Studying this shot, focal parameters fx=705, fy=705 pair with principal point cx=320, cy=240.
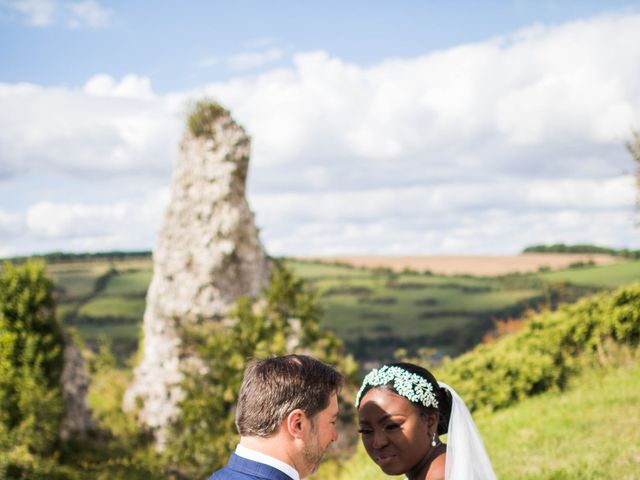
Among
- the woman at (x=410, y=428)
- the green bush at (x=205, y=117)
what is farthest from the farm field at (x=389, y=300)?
the woman at (x=410, y=428)

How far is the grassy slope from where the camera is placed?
25.0ft

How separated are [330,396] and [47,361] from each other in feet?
38.6

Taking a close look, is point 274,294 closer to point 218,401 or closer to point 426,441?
point 218,401

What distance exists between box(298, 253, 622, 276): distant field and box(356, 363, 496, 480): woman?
2945cm

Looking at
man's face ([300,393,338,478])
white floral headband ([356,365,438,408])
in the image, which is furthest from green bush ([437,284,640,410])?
man's face ([300,393,338,478])

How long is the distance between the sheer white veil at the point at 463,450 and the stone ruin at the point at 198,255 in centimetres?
1136

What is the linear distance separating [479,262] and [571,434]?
1054 inches

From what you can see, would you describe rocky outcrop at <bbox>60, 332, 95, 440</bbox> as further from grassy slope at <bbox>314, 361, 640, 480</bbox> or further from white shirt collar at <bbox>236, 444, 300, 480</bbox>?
white shirt collar at <bbox>236, 444, 300, 480</bbox>

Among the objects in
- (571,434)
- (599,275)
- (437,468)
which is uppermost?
(599,275)

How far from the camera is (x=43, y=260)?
14.1 meters

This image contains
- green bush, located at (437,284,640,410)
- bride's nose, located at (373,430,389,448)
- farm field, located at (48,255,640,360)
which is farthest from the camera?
farm field, located at (48,255,640,360)

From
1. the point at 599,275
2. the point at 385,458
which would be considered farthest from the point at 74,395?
the point at 599,275

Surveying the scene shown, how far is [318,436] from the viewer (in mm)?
2965

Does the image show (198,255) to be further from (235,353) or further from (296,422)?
(296,422)
